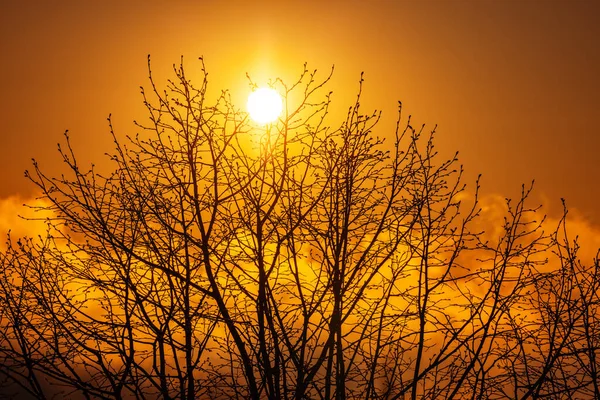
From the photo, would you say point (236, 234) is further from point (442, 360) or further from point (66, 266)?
point (442, 360)

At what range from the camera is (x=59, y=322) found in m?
8.26

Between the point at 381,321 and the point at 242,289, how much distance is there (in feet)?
5.66

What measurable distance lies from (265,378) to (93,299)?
9.14ft

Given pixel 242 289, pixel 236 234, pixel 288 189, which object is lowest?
pixel 242 289

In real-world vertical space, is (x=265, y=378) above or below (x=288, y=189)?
below

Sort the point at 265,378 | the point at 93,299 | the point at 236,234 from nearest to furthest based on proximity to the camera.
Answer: the point at 265,378
the point at 236,234
the point at 93,299

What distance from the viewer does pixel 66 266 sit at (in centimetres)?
874

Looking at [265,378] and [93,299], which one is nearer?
[265,378]

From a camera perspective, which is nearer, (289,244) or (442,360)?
(442,360)

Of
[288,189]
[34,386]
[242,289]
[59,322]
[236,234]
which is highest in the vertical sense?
[288,189]

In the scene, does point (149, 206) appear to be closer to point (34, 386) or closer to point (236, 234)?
point (236, 234)

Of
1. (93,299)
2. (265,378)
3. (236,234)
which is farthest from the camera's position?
(93,299)

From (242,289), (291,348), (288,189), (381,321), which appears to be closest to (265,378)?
(291,348)

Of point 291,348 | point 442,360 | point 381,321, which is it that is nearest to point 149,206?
point 291,348
